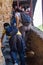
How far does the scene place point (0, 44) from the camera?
230 cm

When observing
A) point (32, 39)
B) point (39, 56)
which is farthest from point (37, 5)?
point (39, 56)

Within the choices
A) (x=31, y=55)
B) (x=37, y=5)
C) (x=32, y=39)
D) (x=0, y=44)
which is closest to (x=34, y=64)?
(x=31, y=55)

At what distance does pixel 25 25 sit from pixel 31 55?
321mm

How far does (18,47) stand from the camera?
90.4 inches

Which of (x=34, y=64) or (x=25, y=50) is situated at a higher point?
(x=25, y=50)

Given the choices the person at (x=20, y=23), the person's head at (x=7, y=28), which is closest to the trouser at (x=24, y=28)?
the person at (x=20, y=23)

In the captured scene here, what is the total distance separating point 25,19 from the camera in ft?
7.50

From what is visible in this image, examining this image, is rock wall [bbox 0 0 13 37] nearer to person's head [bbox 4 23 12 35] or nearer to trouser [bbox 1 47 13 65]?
person's head [bbox 4 23 12 35]

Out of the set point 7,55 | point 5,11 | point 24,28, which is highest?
point 5,11

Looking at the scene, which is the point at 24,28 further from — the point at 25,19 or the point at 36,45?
the point at 36,45

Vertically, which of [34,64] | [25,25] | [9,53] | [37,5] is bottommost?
[34,64]

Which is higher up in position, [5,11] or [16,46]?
[5,11]

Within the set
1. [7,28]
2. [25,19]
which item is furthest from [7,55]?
[25,19]

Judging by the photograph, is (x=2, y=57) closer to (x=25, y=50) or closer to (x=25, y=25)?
(x=25, y=50)
